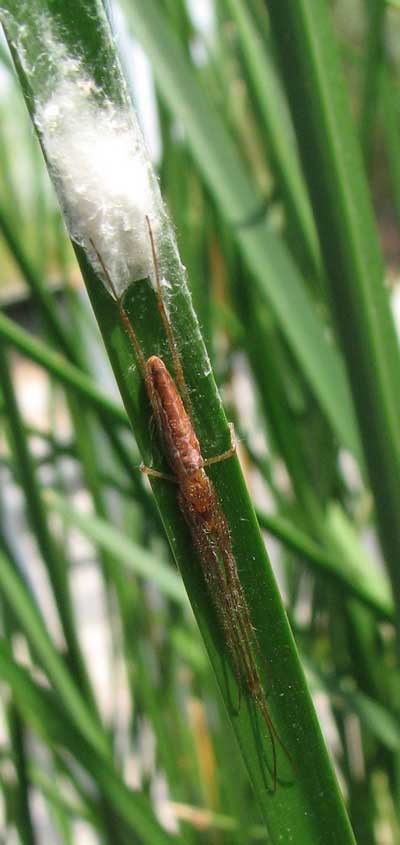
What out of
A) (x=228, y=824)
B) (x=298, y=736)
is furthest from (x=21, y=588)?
(x=228, y=824)

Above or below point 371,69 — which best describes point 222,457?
below

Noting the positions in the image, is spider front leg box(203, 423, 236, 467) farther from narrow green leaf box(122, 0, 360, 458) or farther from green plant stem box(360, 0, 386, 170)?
green plant stem box(360, 0, 386, 170)

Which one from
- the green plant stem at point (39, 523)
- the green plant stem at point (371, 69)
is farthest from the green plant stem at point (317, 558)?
the green plant stem at point (371, 69)

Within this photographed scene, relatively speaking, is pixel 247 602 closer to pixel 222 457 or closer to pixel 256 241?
pixel 222 457

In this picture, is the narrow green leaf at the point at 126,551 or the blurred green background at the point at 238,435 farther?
the narrow green leaf at the point at 126,551

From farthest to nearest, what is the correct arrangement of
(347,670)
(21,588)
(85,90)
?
(347,670), (21,588), (85,90)

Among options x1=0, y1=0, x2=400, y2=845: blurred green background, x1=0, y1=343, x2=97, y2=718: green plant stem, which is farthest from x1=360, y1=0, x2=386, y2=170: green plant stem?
x1=0, y1=343, x2=97, y2=718: green plant stem

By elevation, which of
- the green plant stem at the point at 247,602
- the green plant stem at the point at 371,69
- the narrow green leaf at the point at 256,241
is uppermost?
the green plant stem at the point at 371,69

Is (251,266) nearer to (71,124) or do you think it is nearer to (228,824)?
(71,124)

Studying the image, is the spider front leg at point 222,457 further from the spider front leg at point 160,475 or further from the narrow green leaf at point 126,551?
the narrow green leaf at point 126,551

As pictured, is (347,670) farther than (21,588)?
Yes

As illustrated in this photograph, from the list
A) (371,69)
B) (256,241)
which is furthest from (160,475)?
(371,69)
